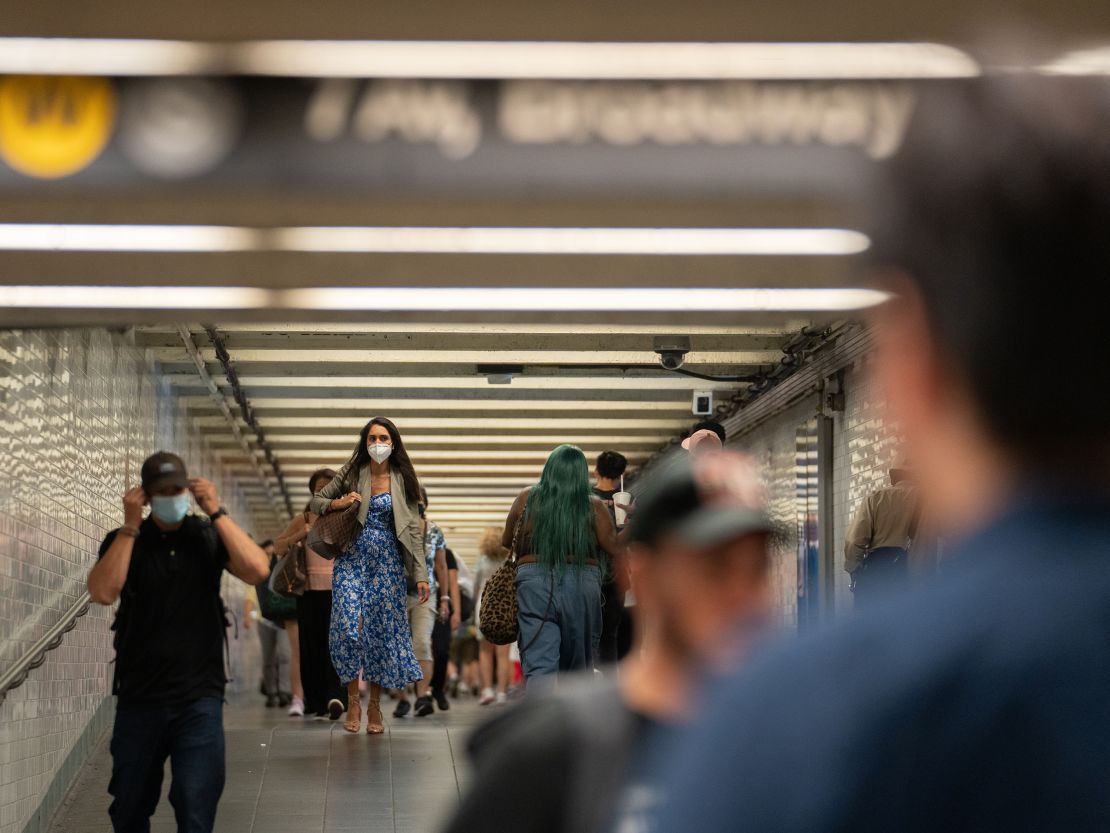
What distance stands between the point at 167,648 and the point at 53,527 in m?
3.28

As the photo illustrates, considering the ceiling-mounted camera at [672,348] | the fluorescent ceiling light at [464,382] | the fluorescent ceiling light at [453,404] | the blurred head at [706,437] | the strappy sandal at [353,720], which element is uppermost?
the ceiling-mounted camera at [672,348]

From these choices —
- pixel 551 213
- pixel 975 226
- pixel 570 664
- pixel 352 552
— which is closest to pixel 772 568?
pixel 975 226

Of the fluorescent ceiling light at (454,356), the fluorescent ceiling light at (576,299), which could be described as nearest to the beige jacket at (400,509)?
the fluorescent ceiling light at (576,299)

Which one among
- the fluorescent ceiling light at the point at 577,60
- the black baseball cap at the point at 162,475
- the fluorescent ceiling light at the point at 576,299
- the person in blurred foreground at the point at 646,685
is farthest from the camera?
the fluorescent ceiling light at the point at 576,299

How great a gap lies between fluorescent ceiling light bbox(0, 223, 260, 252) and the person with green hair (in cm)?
258

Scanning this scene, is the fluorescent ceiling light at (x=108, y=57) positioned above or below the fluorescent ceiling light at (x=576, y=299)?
above

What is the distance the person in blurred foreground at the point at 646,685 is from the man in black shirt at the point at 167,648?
10.7ft

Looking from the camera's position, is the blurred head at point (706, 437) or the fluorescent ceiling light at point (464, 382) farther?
the fluorescent ceiling light at point (464, 382)

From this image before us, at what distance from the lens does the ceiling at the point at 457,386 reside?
41.5ft

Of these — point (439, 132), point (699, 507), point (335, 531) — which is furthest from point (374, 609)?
point (699, 507)

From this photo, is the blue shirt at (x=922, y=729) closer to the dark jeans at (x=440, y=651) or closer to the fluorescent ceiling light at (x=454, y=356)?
the dark jeans at (x=440, y=651)

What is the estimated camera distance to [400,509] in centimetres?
847

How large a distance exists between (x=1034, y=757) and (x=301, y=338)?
478 inches

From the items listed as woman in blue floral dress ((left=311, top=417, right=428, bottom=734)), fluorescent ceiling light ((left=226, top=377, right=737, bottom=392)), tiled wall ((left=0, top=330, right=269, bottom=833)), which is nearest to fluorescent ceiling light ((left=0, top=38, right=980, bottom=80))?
tiled wall ((left=0, top=330, right=269, bottom=833))
